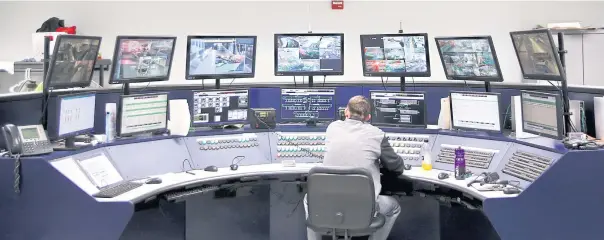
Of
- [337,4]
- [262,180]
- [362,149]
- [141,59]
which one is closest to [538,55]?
[362,149]

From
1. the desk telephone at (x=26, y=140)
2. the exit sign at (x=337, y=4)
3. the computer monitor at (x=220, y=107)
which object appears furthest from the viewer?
the exit sign at (x=337, y=4)

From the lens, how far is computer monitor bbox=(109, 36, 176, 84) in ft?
12.1

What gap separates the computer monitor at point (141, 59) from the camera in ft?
12.1

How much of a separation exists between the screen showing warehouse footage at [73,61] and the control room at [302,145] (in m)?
0.01

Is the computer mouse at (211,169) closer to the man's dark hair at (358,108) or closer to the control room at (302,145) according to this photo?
the control room at (302,145)

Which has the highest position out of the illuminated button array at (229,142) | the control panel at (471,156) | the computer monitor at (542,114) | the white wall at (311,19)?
the white wall at (311,19)

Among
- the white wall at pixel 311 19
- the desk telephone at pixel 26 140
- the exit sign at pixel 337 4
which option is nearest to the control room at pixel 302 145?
the desk telephone at pixel 26 140

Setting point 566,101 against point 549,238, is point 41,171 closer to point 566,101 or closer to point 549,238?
point 549,238

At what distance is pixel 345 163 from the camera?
342cm

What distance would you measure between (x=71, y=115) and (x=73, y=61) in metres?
0.31

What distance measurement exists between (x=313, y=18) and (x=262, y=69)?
76 cm

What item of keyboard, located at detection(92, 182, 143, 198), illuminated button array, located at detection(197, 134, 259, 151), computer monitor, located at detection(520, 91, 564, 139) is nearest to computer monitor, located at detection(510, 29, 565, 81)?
computer monitor, located at detection(520, 91, 564, 139)

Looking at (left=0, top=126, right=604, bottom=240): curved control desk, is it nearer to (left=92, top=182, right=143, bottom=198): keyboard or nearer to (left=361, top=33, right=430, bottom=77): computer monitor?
(left=92, top=182, right=143, bottom=198): keyboard

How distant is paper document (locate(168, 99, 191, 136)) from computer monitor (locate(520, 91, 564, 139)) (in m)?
2.07
